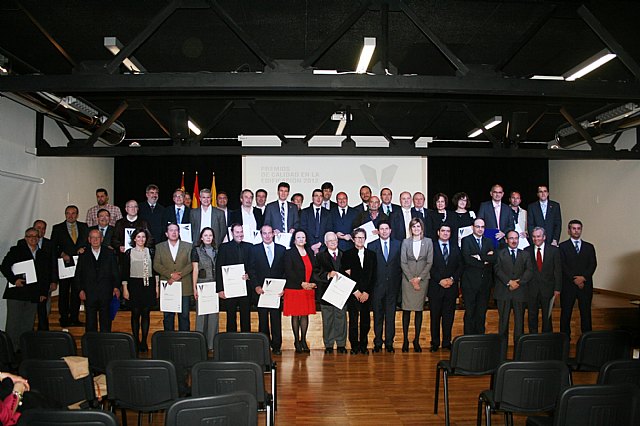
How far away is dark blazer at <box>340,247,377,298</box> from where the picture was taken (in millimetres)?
7148

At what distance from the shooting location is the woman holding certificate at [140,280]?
7.03 metres

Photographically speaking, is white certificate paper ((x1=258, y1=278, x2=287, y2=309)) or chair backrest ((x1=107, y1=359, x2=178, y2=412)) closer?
chair backrest ((x1=107, y1=359, x2=178, y2=412))

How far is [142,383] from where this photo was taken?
11.8 feet

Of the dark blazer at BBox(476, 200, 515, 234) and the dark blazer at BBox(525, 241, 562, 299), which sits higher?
the dark blazer at BBox(476, 200, 515, 234)

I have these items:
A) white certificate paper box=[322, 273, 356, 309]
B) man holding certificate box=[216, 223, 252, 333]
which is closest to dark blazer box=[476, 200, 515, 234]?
white certificate paper box=[322, 273, 356, 309]

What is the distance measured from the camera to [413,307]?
24.3 feet

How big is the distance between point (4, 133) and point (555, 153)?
8.52 m

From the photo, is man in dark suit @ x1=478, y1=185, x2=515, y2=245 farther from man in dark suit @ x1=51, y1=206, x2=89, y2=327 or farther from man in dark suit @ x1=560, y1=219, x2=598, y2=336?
man in dark suit @ x1=51, y1=206, x2=89, y2=327

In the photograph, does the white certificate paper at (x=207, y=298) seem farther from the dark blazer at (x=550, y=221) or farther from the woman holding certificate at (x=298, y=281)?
the dark blazer at (x=550, y=221)

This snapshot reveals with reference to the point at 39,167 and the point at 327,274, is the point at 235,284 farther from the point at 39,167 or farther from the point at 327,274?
the point at 39,167

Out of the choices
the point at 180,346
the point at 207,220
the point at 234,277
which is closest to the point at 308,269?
the point at 234,277

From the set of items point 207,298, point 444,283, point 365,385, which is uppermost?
point 444,283

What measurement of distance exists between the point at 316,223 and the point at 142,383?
4.82 metres

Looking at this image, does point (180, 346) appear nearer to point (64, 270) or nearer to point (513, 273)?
point (64, 270)
